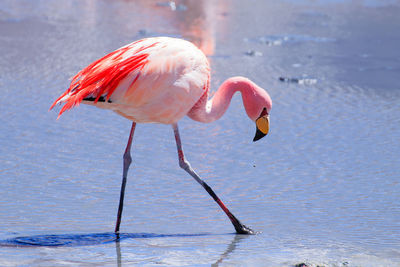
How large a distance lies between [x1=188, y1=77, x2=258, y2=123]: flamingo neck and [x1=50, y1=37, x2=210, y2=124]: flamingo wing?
143 millimetres

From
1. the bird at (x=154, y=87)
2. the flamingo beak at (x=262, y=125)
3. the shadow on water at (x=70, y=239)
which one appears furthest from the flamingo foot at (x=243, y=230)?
the flamingo beak at (x=262, y=125)

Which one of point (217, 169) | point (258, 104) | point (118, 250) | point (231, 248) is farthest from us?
point (217, 169)

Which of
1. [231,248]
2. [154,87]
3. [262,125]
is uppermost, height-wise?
[154,87]

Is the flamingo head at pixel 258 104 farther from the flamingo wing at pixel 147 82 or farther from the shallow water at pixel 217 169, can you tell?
the shallow water at pixel 217 169

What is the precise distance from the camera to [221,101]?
458cm

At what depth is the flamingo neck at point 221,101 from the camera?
452cm

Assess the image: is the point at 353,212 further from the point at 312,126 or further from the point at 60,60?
the point at 60,60

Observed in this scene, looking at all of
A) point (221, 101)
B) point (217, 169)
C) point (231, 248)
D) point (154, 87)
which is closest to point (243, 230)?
point (231, 248)

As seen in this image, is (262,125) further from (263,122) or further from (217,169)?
(217,169)

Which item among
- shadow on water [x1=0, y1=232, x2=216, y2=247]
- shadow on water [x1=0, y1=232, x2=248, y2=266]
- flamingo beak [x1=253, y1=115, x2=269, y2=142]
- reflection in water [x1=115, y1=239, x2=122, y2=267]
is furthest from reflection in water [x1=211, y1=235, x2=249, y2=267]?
flamingo beak [x1=253, y1=115, x2=269, y2=142]

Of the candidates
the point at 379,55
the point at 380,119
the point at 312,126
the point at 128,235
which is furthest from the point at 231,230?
the point at 379,55

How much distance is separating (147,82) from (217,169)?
1327 millimetres

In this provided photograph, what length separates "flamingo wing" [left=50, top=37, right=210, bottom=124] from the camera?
411 centimetres

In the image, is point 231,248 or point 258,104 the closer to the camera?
point 231,248
